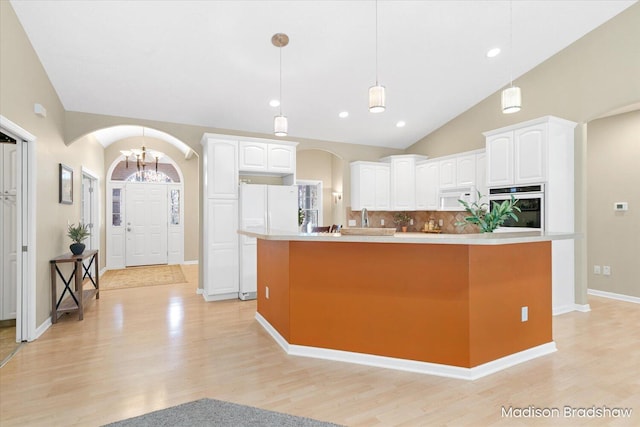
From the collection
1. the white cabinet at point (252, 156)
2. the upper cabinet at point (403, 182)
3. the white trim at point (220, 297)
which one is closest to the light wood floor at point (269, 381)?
the white trim at point (220, 297)

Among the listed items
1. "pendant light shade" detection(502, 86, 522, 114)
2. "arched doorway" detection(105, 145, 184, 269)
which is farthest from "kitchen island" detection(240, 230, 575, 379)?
"arched doorway" detection(105, 145, 184, 269)

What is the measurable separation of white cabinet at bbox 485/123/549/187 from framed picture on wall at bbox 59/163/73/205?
19.2 ft

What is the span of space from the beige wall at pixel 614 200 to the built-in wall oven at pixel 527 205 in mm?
1869

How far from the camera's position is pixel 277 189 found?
530cm

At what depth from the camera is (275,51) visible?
3.99 m

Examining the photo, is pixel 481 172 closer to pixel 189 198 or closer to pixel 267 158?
pixel 267 158

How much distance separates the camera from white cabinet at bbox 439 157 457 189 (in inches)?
231

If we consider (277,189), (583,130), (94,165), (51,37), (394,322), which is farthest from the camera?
(94,165)

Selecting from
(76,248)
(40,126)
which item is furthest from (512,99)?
(76,248)

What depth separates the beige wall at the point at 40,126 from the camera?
9.73 ft

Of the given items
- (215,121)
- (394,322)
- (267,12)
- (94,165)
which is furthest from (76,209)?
(394,322)

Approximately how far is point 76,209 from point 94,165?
170 cm

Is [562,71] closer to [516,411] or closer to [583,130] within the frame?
[583,130]

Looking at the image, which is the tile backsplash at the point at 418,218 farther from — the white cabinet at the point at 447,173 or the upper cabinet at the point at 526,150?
the upper cabinet at the point at 526,150
